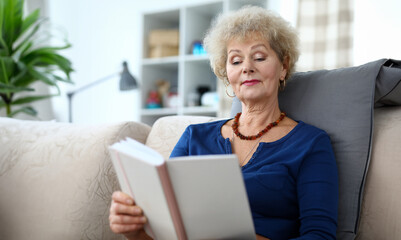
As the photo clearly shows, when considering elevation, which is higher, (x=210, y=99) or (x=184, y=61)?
(x=184, y=61)

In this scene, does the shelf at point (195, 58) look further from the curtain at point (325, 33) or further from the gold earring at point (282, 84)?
the gold earring at point (282, 84)

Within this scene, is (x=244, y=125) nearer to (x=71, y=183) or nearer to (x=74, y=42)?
(x=71, y=183)

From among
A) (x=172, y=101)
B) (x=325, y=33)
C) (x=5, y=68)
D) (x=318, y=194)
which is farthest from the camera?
(x=172, y=101)

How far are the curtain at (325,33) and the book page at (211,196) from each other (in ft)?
7.20

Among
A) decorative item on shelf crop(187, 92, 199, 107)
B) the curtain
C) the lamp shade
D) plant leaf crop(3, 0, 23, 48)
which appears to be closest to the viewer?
plant leaf crop(3, 0, 23, 48)

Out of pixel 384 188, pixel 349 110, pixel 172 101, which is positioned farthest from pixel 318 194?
pixel 172 101

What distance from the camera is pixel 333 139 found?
4.01 ft

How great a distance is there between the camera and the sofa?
3.69 ft

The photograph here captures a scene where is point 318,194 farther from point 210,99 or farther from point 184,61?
point 184,61

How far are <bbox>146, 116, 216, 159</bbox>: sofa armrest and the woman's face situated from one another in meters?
0.30

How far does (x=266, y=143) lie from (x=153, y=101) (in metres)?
2.35

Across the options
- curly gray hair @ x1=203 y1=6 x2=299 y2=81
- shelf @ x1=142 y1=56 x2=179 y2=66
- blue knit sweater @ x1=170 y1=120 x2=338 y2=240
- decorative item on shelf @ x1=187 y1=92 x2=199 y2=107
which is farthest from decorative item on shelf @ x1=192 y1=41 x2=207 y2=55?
blue knit sweater @ x1=170 y1=120 x2=338 y2=240

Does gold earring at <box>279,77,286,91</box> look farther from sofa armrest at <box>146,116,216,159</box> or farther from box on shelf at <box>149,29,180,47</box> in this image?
box on shelf at <box>149,29,180,47</box>

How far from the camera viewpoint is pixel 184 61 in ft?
10.8
